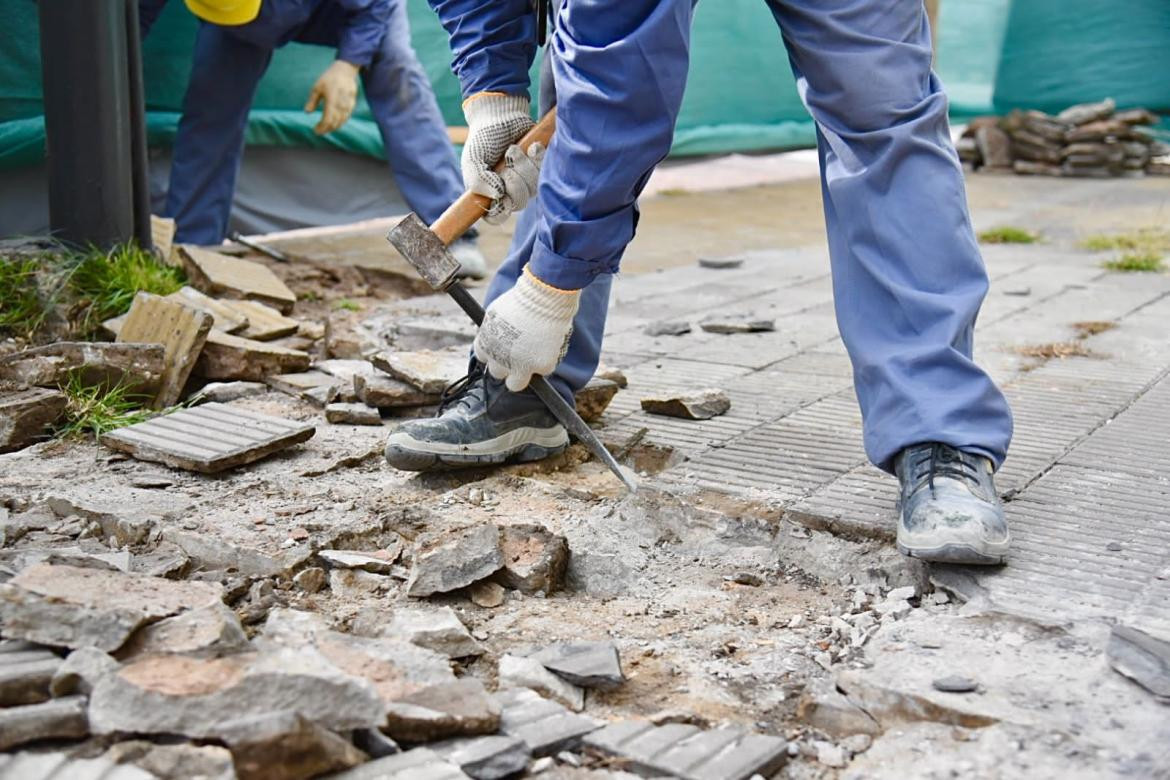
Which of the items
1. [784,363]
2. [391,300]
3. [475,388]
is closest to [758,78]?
[391,300]

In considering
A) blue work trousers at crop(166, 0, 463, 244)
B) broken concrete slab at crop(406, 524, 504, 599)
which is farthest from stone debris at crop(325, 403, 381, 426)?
blue work trousers at crop(166, 0, 463, 244)

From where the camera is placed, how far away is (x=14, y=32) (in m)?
4.47

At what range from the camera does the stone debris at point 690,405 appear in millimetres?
2885

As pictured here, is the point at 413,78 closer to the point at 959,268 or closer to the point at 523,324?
the point at 523,324

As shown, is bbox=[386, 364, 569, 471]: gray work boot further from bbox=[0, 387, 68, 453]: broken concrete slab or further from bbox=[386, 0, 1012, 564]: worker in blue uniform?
bbox=[0, 387, 68, 453]: broken concrete slab

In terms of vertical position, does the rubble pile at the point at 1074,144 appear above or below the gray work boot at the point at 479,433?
below

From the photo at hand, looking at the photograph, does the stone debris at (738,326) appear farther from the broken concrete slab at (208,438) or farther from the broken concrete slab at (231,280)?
the broken concrete slab at (208,438)

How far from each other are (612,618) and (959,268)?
2.79 feet

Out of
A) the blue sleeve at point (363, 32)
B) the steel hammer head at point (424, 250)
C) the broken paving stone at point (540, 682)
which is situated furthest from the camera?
the blue sleeve at point (363, 32)

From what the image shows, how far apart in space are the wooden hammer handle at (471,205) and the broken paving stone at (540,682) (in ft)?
3.27

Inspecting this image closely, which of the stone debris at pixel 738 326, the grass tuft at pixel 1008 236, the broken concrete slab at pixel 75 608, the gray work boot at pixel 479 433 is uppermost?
the broken concrete slab at pixel 75 608

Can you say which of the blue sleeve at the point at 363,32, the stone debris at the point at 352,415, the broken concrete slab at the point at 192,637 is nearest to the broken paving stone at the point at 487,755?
the broken concrete slab at the point at 192,637

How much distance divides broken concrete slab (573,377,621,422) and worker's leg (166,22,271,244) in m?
2.61

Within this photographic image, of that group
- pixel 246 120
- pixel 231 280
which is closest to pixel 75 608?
pixel 231 280
